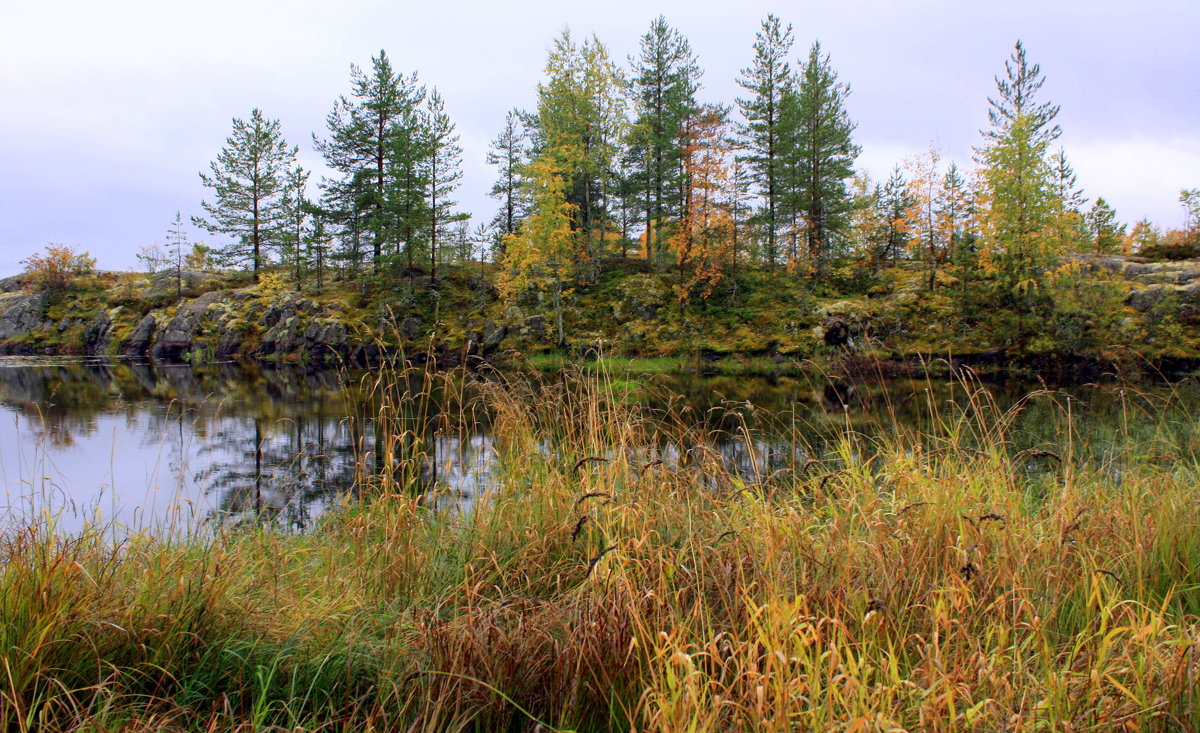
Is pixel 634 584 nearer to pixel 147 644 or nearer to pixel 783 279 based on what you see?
pixel 147 644

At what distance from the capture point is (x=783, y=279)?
3269 centimetres

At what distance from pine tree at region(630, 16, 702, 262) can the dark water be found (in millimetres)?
15505

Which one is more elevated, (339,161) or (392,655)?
(339,161)

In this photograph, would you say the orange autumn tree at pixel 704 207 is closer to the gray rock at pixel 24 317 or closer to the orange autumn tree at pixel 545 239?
the orange autumn tree at pixel 545 239

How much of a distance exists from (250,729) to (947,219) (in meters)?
31.7

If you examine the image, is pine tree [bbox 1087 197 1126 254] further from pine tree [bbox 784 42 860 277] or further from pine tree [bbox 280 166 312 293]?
pine tree [bbox 280 166 312 293]

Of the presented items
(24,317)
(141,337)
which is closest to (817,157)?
(141,337)

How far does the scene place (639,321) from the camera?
30.8 meters

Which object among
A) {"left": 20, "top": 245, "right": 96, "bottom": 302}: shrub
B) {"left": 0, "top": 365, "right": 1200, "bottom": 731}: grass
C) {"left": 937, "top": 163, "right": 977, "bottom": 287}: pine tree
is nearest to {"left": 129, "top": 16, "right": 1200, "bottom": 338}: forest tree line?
{"left": 937, "top": 163, "right": 977, "bottom": 287}: pine tree

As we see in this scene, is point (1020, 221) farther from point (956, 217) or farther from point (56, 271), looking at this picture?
point (56, 271)

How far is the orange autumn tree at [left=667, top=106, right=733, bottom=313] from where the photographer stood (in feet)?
96.7

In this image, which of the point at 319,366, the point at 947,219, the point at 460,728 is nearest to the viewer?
the point at 460,728

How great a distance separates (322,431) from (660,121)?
28.1 meters

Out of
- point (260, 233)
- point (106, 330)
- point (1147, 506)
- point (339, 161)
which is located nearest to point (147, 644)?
Result: point (1147, 506)
